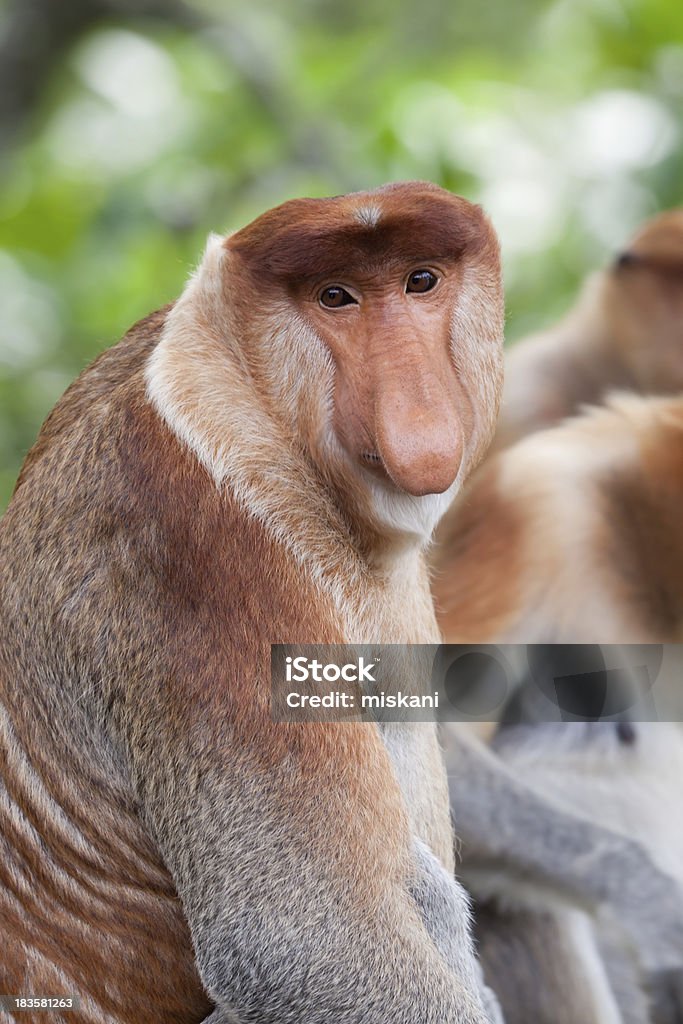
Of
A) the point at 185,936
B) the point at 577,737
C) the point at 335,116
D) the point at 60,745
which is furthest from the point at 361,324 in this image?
the point at 335,116

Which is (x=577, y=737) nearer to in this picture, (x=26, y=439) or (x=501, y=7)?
(x=26, y=439)

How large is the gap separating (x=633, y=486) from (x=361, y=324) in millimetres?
1562

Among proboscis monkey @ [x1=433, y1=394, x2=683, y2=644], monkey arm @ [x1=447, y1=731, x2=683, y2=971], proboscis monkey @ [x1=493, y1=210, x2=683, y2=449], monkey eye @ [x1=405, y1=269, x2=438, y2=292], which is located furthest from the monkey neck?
proboscis monkey @ [x1=493, y1=210, x2=683, y2=449]

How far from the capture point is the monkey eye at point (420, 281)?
5.02 feet

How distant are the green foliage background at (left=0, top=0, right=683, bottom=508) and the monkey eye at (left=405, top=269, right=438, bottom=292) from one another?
2.46 m

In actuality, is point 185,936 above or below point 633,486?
below

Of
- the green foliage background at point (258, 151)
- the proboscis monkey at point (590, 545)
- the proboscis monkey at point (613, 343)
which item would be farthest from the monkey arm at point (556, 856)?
the proboscis monkey at point (613, 343)

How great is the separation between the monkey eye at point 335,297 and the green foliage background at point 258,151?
2450mm

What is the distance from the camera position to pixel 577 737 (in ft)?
9.88

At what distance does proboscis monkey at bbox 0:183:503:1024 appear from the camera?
1.46 m

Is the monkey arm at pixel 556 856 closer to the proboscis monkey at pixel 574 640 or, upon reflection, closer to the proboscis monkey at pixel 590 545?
the proboscis monkey at pixel 574 640

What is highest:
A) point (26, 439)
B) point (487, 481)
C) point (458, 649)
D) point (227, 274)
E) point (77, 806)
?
point (26, 439)

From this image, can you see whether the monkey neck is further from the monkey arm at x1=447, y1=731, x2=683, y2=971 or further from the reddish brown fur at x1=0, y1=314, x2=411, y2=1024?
the monkey arm at x1=447, y1=731, x2=683, y2=971

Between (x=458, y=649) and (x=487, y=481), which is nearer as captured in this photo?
(x=458, y=649)
